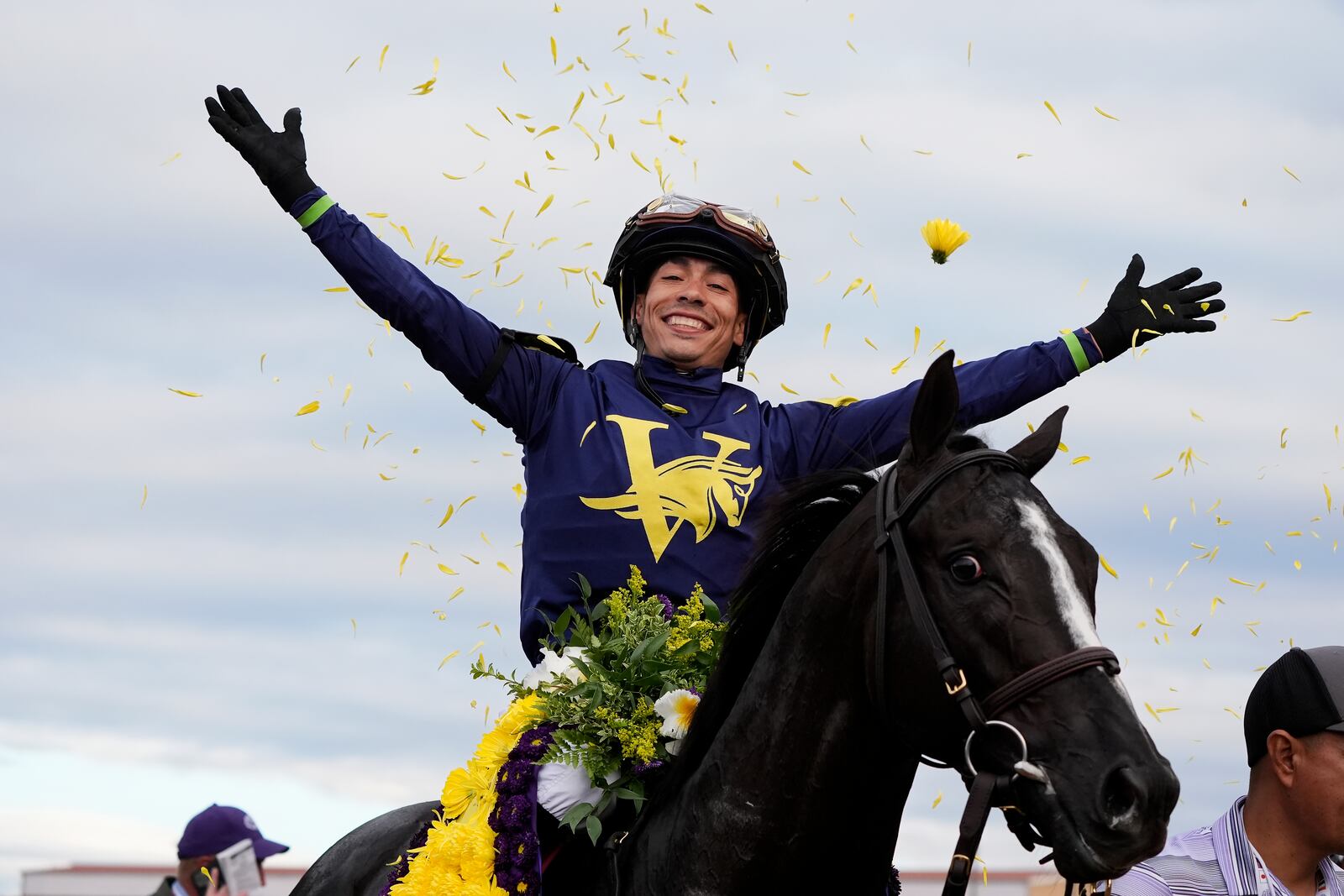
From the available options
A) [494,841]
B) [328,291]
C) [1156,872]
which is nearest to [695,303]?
[328,291]

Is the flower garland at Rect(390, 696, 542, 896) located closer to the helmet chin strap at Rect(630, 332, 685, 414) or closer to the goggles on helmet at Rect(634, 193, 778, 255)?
the helmet chin strap at Rect(630, 332, 685, 414)

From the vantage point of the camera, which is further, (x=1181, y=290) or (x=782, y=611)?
(x=1181, y=290)

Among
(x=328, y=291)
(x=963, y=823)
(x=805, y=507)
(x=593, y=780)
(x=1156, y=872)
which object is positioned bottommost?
(x=1156, y=872)

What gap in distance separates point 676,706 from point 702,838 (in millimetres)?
544

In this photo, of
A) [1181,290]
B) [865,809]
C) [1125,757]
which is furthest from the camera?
[1181,290]

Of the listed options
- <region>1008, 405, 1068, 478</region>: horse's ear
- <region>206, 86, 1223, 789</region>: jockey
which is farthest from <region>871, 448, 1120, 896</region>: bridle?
<region>206, 86, 1223, 789</region>: jockey


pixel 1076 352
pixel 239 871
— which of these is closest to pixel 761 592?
pixel 239 871

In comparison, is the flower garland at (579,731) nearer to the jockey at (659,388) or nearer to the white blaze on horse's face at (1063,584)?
the jockey at (659,388)

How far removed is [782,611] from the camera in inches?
165

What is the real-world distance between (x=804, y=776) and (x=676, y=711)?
2.28 ft

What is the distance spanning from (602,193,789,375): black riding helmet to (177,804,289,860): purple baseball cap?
11.0 feet

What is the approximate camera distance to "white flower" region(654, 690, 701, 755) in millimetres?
4555

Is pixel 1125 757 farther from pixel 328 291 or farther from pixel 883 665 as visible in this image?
pixel 328 291

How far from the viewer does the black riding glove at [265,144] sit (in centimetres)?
526
